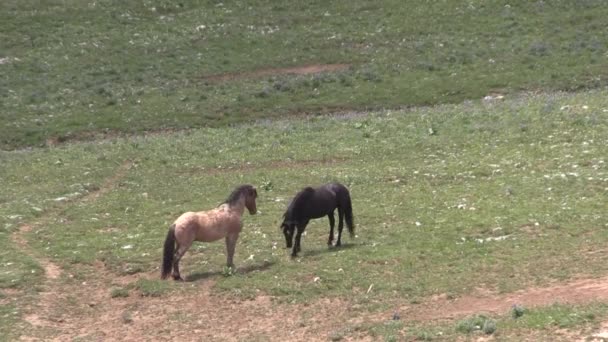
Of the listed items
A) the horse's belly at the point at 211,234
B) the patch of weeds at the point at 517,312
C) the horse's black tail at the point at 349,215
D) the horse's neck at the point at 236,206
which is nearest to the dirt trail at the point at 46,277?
the horse's belly at the point at 211,234

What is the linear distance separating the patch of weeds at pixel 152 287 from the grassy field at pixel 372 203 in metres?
0.04

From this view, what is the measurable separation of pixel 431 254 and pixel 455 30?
1725 inches

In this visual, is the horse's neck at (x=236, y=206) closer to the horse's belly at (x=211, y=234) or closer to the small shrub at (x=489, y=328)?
the horse's belly at (x=211, y=234)

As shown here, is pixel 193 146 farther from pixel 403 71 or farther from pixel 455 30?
pixel 455 30

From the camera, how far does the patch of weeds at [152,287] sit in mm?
18219

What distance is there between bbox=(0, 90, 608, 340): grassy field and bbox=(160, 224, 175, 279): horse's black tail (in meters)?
0.28

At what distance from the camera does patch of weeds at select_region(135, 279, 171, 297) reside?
18219 millimetres

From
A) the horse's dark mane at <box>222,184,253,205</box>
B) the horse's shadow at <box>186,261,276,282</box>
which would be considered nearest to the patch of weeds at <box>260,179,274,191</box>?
the horse's dark mane at <box>222,184,253,205</box>

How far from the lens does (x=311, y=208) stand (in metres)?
19.7

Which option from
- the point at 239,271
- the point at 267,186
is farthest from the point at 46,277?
the point at 267,186

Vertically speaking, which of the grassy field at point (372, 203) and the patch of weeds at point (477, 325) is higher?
the patch of weeds at point (477, 325)

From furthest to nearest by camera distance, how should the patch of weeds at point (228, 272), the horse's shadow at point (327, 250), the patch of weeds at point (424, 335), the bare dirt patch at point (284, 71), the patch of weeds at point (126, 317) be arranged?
the bare dirt patch at point (284, 71) < the horse's shadow at point (327, 250) < the patch of weeds at point (228, 272) < the patch of weeds at point (126, 317) < the patch of weeds at point (424, 335)

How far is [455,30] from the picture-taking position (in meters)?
60.4

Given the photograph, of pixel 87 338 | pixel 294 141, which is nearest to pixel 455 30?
pixel 294 141
